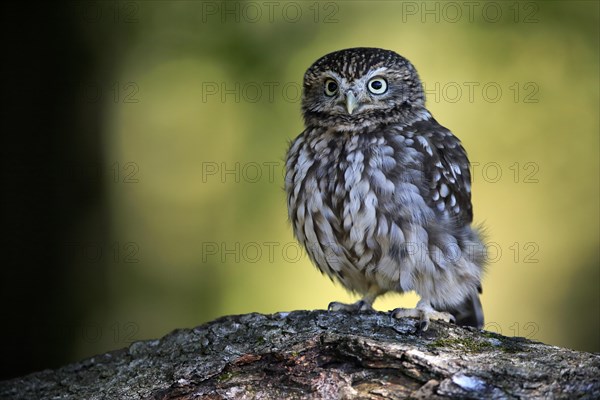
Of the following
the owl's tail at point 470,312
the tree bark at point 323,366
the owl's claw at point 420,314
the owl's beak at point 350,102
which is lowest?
the owl's tail at point 470,312

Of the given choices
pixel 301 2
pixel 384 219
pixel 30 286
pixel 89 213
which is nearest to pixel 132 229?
pixel 89 213

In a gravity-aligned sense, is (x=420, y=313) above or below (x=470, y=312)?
above

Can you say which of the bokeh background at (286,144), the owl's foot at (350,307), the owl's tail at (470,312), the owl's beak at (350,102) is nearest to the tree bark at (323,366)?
the owl's foot at (350,307)

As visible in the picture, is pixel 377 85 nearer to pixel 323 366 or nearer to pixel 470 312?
pixel 470 312

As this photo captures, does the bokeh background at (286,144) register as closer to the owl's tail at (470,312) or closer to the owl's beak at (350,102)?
the owl's tail at (470,312)

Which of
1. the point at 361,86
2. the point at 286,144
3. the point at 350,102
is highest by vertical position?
the point at 361,86

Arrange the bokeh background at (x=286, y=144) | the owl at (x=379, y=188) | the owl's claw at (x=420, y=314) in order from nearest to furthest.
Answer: the owl's claw at (x=420, y=314) → the owl at (x=379, y=188) → the bokeh background at (x=286, y=144)

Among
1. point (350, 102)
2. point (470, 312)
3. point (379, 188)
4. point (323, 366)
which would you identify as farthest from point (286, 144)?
point (323, 366)
